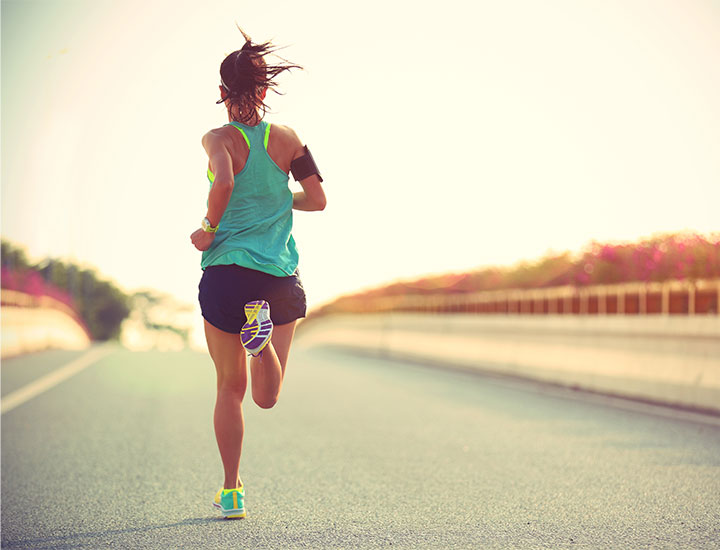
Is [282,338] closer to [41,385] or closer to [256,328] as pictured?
[256,328]

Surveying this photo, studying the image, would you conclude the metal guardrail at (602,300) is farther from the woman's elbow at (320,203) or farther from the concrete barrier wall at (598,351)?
the woman's elbow at (320,203)

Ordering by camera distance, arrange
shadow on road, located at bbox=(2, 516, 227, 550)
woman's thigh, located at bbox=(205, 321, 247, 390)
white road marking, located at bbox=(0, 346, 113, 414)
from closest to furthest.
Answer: shadow on road, located at bbox=(2, 516, 227, 550), woman's thigh, located at bbox=(205, 321, 247, 390), white road marking, located at bbox=(0, 346, 113, 414)

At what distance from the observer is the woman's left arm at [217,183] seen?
4203mm

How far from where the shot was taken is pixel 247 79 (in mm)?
4410

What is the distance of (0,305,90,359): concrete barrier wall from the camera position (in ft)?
63.6

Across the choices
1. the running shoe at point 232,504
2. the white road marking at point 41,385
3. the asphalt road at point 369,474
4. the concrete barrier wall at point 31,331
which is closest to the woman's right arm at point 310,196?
the running shoe at point 232,504

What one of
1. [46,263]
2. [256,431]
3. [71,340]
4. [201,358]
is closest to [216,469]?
[256,431]

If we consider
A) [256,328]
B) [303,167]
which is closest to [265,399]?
[256,328]

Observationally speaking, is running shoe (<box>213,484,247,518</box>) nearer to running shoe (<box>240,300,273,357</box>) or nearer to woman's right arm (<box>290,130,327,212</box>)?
running shoe (<box>240,300,273,357</box>)

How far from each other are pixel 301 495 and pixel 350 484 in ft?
1.44

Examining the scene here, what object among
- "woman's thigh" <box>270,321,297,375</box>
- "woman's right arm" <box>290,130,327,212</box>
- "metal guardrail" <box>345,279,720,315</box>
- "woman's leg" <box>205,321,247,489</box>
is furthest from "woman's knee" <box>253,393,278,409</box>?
"metal guardrail" <box>345,279,720,315</box>

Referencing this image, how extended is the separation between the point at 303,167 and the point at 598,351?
7.66 meters

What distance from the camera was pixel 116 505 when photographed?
509 cm

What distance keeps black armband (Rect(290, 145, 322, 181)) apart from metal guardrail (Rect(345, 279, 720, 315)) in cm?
972
